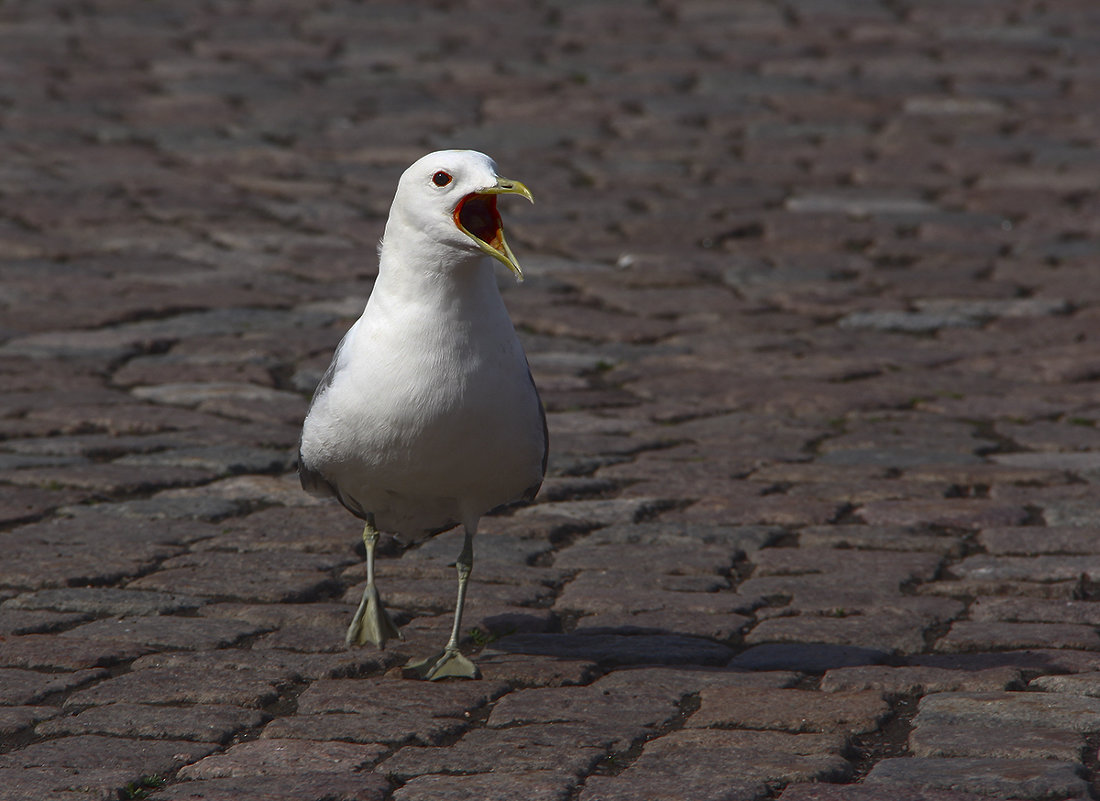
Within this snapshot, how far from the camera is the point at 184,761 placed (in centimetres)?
336

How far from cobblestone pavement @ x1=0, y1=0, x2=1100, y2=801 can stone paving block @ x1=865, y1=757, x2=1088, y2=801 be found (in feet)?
0.04

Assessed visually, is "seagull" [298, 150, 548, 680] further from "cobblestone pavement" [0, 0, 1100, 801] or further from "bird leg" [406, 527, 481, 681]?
"cobblestone pavement" [0, 0, 1100, 801]

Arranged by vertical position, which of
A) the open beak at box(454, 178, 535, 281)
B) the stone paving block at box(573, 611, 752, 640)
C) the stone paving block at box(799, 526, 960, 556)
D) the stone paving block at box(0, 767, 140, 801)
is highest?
the open beak at box(454, 178, 535, 281)

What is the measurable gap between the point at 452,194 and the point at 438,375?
42 cm

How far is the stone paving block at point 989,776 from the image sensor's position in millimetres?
3207

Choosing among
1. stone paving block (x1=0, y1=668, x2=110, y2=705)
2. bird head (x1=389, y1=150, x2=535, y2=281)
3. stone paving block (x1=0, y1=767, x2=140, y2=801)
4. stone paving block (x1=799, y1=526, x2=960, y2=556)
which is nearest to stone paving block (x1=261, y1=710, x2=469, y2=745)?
stone paving block (x1=0, y1=767, x2=140, y2=801)

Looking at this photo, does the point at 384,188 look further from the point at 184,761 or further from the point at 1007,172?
the point at 184,761

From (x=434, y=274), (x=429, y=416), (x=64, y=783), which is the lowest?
(x=64, y=783)

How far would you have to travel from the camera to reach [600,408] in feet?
21.3

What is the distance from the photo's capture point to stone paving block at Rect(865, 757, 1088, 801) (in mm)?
3207

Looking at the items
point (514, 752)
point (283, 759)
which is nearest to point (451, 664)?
point (514, 752)

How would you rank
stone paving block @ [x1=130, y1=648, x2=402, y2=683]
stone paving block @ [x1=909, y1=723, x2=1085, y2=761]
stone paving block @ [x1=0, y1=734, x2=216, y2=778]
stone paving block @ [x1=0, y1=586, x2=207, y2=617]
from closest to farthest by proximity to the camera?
stone paving block @ [x1=0, y1=734, x2=216, y2=778] < stone paving block @ [x1=909, y1=723, x2=1085, y2=761] < stone paving block @ [x1=130, y1=648, x2=402, y2=683] < stone paving block @ [x1=0, y1=586, x2=207, y2=617]

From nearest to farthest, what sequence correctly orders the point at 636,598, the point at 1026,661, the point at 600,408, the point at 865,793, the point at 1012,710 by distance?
the point at 865,793, the point at 1012,710, the point at 1026,661, the point at 636,598, the point at 600,408

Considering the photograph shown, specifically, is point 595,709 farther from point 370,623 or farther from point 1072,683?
point 1072,683
